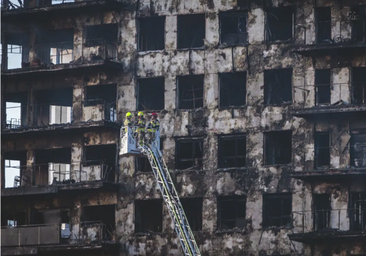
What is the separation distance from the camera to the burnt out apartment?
7150 cm

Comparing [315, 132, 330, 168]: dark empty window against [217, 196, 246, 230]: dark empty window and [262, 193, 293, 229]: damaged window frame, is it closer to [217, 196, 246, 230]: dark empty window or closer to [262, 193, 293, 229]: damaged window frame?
[262, 193, 293, 229]: damaged window frame

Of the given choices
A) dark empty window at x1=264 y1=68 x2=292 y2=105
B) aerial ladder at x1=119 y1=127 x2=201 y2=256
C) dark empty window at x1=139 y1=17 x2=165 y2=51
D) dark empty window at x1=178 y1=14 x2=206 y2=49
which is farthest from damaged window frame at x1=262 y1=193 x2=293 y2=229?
dark empty window at x1=139 y1=17 x2=165 y2=51

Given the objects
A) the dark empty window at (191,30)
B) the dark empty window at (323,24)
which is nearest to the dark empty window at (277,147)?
the dark empty window at (323,24)

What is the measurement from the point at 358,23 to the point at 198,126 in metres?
10.2

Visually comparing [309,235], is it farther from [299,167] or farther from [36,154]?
[36,154]

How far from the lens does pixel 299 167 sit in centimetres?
7206

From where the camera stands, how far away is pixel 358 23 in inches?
2847

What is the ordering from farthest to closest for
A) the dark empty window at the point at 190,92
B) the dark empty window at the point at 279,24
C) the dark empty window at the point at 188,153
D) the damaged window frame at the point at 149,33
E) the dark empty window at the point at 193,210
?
the damaged window frame at the point at 149,33 < the dark empty window at the point at 190,92 < the dark empty window at the point at 188,153 < the dark empty window at the point at 279,24 < the dark empty window at the point at 193,210

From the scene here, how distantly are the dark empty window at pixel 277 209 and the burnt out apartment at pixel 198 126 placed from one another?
2.9 inches

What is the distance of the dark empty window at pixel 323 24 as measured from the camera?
73.2 metres

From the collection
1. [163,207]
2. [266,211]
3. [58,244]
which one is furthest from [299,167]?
[58,244]

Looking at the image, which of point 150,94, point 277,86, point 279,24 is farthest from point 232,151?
point 279,24

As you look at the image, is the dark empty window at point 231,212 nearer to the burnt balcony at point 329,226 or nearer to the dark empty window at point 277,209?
the dark empty window at point 277,209

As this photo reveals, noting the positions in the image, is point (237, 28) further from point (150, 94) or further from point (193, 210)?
point (193, 210)
